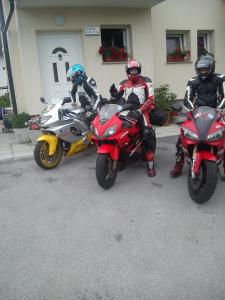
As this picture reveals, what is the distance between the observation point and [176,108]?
13.3ft

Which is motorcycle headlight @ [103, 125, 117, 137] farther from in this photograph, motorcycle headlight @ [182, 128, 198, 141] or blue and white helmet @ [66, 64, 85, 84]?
blue and white helmet @ [66, 64, 85, 84]

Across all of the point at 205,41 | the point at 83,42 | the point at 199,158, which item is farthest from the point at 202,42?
the point at 199,158

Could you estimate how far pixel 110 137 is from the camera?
3.98 m

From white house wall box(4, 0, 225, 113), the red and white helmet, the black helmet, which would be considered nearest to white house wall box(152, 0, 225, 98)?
white house wall box(4, 0, 225, 113)

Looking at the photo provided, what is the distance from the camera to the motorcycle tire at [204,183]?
331 cm

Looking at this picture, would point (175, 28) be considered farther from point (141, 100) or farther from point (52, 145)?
point (52, 145)

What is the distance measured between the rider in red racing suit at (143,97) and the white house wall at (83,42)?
3.83 m

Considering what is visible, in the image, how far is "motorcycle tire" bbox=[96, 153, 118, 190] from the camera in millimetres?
3953

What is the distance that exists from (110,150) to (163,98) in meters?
5.13

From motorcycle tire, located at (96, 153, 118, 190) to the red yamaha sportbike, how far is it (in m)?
1.06

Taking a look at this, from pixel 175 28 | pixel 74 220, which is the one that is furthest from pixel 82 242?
pixel 175 28

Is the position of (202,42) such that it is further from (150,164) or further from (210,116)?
(210,116)

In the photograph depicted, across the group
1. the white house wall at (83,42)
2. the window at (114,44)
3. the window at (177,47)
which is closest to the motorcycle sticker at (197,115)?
the white house wall at (83,42)

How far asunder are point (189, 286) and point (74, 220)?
1.57 m
